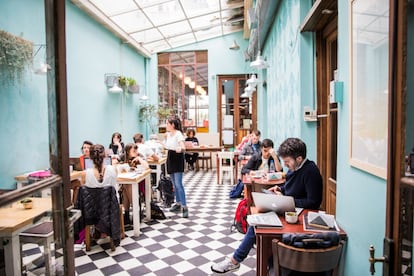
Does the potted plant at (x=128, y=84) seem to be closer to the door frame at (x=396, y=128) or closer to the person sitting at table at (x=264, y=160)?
the person sitting at table at (x=264, y=160)

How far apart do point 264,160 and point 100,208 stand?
2568mm

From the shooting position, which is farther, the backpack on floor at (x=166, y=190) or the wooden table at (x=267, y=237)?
the backpack on floor at (x=166, y=190)

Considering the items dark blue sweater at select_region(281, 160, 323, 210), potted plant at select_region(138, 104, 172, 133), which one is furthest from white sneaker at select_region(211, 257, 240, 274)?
potted plant at select_region(138, 104, 172, 133)

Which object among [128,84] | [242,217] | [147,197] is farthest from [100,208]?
[128,84]

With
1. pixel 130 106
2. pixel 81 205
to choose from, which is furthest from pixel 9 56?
pixel 130 106

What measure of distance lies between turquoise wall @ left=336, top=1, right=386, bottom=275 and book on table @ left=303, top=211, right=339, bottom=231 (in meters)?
0.06

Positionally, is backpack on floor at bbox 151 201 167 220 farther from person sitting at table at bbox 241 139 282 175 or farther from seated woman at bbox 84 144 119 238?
person sitting at table at bbox 241 139 282 175

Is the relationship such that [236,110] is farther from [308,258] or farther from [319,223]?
[308,258]

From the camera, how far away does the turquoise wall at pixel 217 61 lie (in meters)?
10.6

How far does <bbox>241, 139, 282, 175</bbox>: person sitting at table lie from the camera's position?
14.9 feet

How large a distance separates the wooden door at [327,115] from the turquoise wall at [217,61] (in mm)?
7259

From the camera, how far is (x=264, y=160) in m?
4.66

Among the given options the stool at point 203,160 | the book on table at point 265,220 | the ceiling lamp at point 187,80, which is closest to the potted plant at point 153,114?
the ceiling lamp at point 187,80

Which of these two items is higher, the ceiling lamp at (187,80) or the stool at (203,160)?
the ceiling lamp at (187,80)
